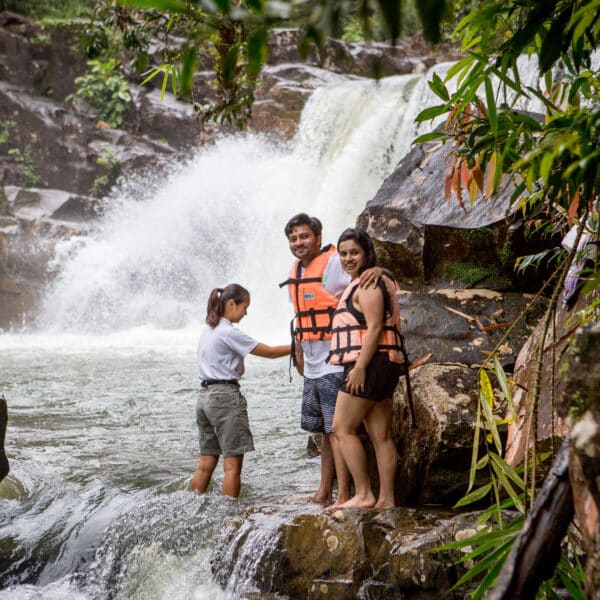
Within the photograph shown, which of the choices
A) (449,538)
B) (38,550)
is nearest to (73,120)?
(38,550)

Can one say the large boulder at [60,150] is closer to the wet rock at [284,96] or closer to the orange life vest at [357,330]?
the wet rock at [284,96]

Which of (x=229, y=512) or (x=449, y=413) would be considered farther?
(x=229, y=512)

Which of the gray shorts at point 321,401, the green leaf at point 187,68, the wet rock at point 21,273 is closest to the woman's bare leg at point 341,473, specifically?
the gray shorts at point 321,401

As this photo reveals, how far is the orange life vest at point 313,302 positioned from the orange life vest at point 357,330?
293mm

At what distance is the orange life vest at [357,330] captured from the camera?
13.2ft

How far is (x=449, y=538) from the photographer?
3436 mm

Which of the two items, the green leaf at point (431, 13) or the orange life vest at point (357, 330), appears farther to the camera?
the orange life vest at point (357, 330)

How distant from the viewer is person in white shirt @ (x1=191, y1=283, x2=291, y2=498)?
480 centimetres

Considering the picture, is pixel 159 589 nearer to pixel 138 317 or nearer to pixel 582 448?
pixel 582 448

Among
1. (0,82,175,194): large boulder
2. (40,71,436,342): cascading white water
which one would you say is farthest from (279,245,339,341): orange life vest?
(0,82,175,194): large boulder

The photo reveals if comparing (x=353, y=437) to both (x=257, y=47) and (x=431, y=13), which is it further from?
(x=431, y=13)

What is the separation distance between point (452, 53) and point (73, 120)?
10.1 meters

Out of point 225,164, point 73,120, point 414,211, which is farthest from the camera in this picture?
point 73,120

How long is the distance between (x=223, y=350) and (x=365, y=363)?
4.09 ft
